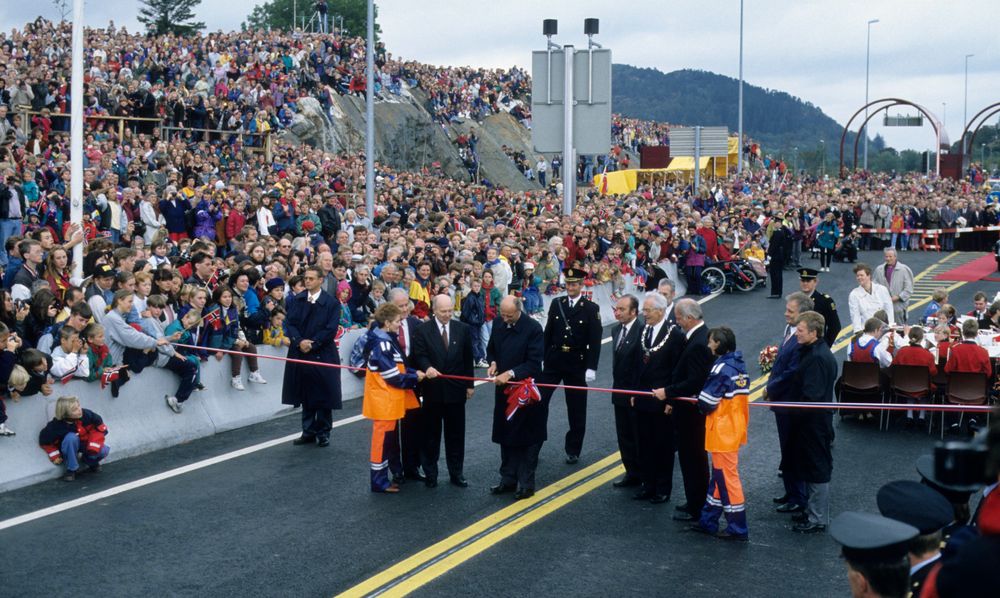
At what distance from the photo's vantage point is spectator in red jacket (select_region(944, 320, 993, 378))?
1392 cm

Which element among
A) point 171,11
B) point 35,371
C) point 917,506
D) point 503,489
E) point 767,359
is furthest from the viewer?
point 171,11

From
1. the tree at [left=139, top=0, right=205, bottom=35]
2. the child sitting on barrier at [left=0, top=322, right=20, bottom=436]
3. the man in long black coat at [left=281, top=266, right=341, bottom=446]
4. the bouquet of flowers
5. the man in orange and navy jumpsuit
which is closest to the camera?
the man in orange and navy jumpsuit

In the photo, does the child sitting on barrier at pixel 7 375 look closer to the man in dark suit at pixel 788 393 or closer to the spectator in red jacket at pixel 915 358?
the man in dark suit at pixel 788 393

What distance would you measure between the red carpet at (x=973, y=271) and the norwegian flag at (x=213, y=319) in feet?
75.0

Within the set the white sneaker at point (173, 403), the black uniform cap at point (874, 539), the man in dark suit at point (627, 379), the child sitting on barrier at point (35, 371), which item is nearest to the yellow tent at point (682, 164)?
the white sneaker at point (173, 403)

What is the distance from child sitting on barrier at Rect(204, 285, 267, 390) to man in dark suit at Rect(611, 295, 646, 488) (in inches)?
189

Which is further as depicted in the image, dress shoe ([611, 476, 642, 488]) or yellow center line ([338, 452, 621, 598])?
dress shoe ([611, 476, 642, 488])

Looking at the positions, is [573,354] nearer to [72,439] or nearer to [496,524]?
[496,524]

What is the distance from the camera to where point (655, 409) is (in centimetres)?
1064

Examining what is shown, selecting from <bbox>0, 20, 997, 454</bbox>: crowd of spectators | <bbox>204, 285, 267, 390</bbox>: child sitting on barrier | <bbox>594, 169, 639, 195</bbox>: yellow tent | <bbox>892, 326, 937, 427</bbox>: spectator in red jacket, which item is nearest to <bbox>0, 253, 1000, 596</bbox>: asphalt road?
<bbox>204, 285, 267, 390</bbox>: child sitting on barrier

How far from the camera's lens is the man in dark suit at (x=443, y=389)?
11156mm

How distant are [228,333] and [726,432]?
6.57m

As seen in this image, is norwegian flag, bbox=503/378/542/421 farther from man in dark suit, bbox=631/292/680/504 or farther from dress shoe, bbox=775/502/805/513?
dress shoe, bbox=775/502/805/513

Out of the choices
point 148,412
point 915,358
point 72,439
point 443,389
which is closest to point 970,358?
point 915,358
